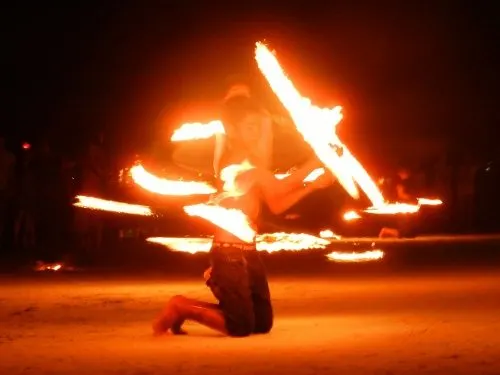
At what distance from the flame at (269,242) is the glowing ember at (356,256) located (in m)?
1.77

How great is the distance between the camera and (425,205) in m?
33.2

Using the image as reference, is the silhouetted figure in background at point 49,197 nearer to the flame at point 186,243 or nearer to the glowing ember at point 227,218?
the flame at point 186,243

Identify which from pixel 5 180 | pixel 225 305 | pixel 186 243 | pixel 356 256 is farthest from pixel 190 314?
pixel 186 243

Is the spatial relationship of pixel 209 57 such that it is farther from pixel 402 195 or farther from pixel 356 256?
pixel 356 256

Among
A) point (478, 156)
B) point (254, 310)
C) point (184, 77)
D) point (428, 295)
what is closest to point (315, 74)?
point (184, 77)

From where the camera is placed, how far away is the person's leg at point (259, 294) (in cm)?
1119

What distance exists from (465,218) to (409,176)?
27.9ft

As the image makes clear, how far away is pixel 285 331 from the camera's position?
11.6m

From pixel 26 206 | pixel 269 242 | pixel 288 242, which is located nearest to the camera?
pixel 26 206

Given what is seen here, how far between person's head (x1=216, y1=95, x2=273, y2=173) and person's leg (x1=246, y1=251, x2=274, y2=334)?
836mm

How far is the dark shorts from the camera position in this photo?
11008mm

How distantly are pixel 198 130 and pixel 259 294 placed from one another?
5.04ft

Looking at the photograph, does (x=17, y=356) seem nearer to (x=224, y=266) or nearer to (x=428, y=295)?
(x=224, y=266)

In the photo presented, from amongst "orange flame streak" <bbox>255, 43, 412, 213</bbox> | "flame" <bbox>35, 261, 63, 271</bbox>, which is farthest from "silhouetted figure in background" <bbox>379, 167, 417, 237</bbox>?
"orange flame streak" <bbox>255, 43, 412, 213</bbox>
